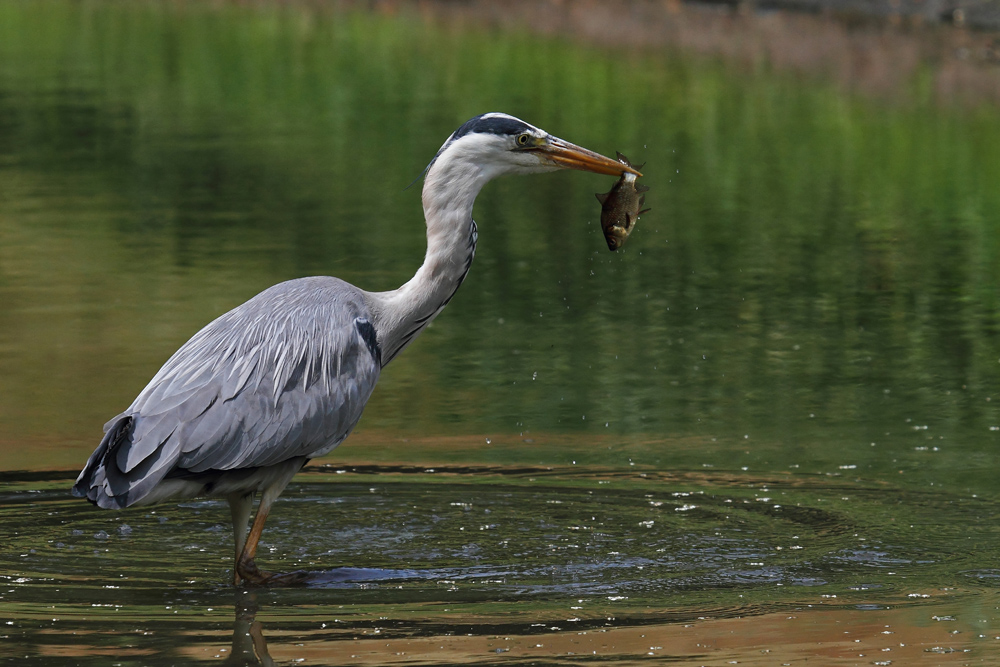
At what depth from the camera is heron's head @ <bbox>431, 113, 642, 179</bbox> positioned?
7.54m

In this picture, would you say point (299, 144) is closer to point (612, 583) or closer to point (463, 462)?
point (463, 462)

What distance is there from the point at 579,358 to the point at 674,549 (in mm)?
3644

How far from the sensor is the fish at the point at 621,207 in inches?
309

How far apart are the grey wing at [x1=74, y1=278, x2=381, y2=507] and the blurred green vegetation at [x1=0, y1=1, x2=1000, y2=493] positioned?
1642 millimetres

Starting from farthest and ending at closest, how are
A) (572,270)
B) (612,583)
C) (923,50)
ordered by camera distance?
(923,50) → (572,270) → (612,583)

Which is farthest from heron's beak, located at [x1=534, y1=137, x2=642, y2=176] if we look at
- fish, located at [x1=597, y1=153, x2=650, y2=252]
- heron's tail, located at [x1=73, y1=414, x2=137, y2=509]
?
heron's tail, located at [x1=73, y1=414, x2=137, y2=509]

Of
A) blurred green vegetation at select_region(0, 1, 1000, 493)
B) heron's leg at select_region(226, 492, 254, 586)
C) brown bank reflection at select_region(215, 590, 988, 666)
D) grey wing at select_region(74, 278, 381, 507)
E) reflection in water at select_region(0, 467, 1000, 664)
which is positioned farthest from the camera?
blurred green vegetation at select_region(0, 1, 1000, 493)

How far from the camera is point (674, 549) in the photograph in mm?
7254

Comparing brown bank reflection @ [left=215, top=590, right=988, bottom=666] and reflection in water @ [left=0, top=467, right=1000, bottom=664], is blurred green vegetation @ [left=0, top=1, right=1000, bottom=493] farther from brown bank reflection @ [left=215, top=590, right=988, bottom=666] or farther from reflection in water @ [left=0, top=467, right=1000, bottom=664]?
brown bank reflection @ [left=215, top=590, right=988, bottom=666]

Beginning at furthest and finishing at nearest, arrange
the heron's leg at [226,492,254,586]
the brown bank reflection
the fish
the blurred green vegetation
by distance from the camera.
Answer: the blurred green vegetation → the fish → the heron's leg at [226,492,254,586] → the brown bank reflection

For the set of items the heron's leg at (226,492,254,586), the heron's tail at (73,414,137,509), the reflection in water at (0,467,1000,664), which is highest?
the heron's tail at (73,414,137,509)

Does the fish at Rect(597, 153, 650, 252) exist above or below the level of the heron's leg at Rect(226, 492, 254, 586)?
above

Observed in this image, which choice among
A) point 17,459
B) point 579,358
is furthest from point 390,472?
point 579,358

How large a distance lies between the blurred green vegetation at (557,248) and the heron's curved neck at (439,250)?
135cm
